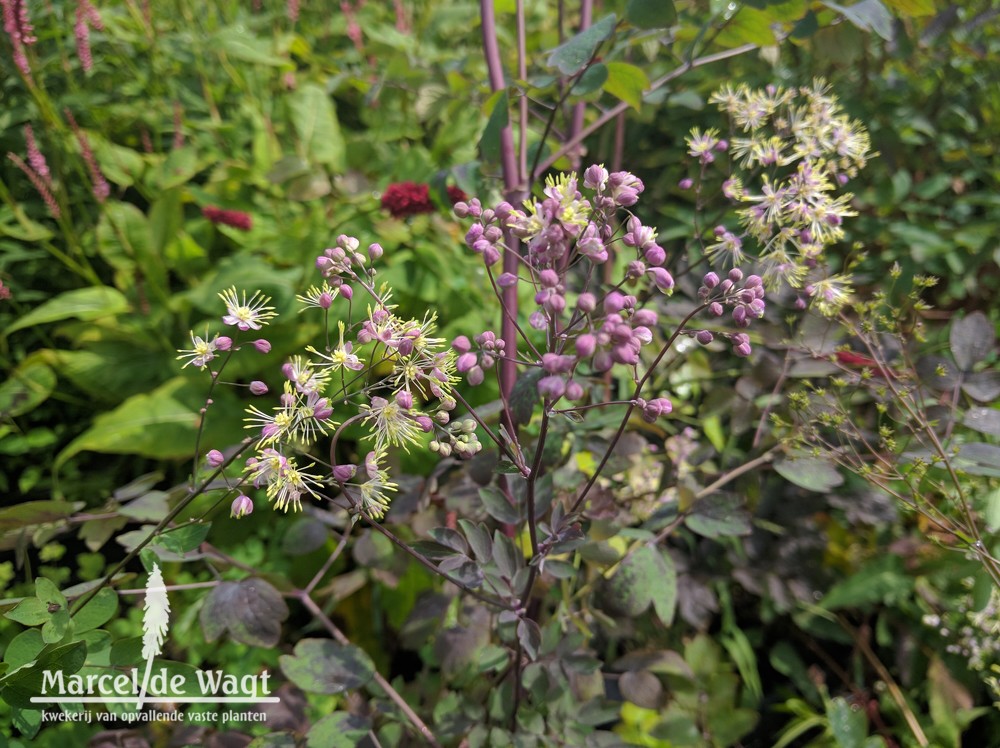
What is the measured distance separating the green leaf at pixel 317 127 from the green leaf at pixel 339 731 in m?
1.42

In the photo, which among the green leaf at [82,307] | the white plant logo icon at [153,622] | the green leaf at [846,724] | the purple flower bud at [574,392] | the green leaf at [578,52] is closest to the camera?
the purple flower bud at [574,392]

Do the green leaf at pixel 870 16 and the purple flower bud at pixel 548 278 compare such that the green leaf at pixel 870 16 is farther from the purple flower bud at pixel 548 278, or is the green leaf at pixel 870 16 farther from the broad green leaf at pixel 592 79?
the purple flower bud at pixel 548 278

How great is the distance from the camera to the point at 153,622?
0.79 m

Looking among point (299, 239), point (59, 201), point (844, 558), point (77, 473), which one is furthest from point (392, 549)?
point (59, 201)

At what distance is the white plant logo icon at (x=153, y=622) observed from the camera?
0.77 metres

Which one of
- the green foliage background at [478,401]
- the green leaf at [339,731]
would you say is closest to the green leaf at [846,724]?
the green foliage background at [478,401]

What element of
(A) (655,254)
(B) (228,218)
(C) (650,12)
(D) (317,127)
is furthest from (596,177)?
(D) (317,127)

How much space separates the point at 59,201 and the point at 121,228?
0.62ft

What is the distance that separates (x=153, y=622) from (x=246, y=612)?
0.12m

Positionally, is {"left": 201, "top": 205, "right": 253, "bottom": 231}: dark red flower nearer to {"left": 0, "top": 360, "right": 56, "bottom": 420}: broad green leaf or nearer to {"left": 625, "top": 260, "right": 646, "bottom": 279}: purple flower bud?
{"left": 0, "top": 360, "right": 56, "bottom": 420}: broad green leaf

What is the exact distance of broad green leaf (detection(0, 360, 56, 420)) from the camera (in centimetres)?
140

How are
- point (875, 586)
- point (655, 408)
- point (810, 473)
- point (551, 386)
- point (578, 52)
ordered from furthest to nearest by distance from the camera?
1. point (875, 586)
2. point (810, 473)
3. point (578, 52)
4. point (655, 408)
5. point (551, 386)

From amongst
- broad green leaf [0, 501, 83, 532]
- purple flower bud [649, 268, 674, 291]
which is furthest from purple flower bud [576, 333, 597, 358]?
broad green leaf [0, 501, 83, 532]

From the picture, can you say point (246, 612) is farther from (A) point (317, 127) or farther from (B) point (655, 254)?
(A) point (317, 127)
